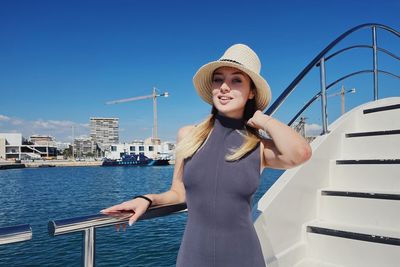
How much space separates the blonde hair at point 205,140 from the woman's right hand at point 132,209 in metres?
0.30

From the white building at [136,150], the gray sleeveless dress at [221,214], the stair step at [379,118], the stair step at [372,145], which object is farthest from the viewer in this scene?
the white building at [136,150]

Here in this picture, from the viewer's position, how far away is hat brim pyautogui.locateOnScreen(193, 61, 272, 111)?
1.38m

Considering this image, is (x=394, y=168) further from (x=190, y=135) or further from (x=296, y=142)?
(x=190, y=135)

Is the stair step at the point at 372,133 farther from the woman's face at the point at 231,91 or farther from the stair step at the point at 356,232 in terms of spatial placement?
the woman's face at the point at 231,91

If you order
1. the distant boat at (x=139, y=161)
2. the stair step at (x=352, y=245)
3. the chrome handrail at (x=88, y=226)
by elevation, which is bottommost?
the distant boat at (x=139, y=161)

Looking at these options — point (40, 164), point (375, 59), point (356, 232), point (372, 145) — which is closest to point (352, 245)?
point (356, 232)

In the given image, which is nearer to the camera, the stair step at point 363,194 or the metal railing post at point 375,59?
the stair step at point 363,194

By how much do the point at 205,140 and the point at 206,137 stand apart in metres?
0.02

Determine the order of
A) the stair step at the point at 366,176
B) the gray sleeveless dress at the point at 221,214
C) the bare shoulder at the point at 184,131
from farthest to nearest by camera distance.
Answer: the stair step at the point at 366,176 → the bare shoulder at the point at 184,131 → the gray sleeveless dress at the point at 221,214

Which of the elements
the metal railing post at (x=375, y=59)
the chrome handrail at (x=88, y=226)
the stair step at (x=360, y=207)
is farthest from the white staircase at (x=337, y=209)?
the metal railing post at (x=375, y=59)

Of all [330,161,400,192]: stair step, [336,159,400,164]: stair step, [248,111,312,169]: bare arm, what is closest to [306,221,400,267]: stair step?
A: [330,161,400,192]: stair step

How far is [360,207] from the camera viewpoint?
2414 millimetres

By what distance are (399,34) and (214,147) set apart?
3.66 m

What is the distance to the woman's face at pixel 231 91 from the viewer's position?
140cm
